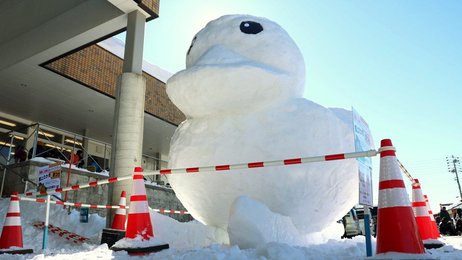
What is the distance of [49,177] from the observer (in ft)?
29.6

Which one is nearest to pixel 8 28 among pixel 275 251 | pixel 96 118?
pixel 96 118

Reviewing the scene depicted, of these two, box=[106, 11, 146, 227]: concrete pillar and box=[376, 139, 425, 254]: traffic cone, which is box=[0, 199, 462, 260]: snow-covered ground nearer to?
box=[376, 139, 425, 254]: traffic cone

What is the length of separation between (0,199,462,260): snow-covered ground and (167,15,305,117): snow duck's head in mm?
1346

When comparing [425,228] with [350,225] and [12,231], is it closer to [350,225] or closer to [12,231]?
[12,231]

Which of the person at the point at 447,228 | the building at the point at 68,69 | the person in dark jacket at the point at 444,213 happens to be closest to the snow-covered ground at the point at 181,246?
the building at the point at 68,69

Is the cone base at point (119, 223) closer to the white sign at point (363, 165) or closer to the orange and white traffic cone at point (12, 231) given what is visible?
the orange and white traffic cone at point (12, 231)

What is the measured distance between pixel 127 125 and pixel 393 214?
718 cm

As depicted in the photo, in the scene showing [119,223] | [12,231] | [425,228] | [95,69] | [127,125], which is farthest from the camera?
[95,69]

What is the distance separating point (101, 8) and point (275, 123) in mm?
7756

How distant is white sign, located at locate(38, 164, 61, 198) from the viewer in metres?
8.78

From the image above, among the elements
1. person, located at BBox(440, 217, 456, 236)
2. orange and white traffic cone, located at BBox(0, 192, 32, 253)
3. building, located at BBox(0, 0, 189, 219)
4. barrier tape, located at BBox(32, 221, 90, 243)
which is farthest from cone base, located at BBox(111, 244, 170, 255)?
person, located at BBox(440, 217, 456, 236)

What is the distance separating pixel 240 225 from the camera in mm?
3252

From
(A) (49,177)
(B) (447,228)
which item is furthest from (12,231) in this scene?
(B) (447,228)

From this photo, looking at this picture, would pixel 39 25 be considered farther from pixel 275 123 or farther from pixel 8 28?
pixel 275 123
